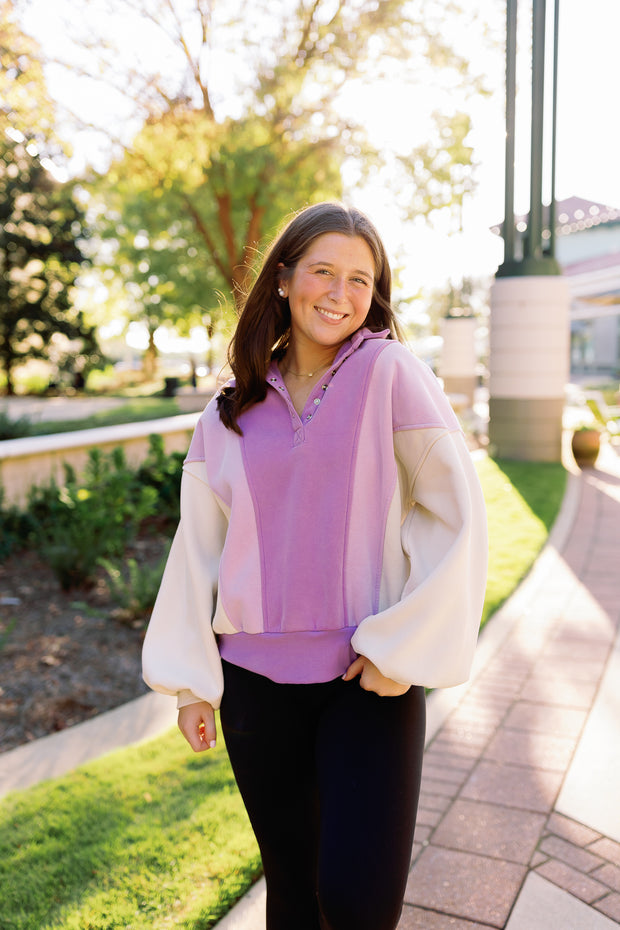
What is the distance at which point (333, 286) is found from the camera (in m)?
1.94

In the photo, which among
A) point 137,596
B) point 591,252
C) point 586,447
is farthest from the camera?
point 591,252

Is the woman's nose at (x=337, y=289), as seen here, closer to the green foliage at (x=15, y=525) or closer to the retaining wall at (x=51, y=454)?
the green foliage at (x=15, y=525)

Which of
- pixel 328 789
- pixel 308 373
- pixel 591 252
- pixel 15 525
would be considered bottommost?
pixel 15 525

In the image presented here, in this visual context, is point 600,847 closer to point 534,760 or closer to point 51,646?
point 534,760

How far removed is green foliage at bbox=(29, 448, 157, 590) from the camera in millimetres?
5742

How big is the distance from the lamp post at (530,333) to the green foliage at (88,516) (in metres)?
7.37

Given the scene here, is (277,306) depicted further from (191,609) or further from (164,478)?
(164,478)

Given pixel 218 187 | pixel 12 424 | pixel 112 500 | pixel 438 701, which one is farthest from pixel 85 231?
pixel 438 701

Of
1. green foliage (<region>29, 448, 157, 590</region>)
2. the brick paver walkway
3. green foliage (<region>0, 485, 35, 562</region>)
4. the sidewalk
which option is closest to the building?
green foliage (<region>29, 448, 157, 590</region>)

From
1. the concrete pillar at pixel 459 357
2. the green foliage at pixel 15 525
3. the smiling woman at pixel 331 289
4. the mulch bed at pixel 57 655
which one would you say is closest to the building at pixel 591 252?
the concrete pillar at pixel 459 357

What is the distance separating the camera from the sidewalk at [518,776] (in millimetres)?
2584

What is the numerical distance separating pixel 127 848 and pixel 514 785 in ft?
4.82

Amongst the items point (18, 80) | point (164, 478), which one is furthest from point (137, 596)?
point (18, 80)

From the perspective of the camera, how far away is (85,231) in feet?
101
